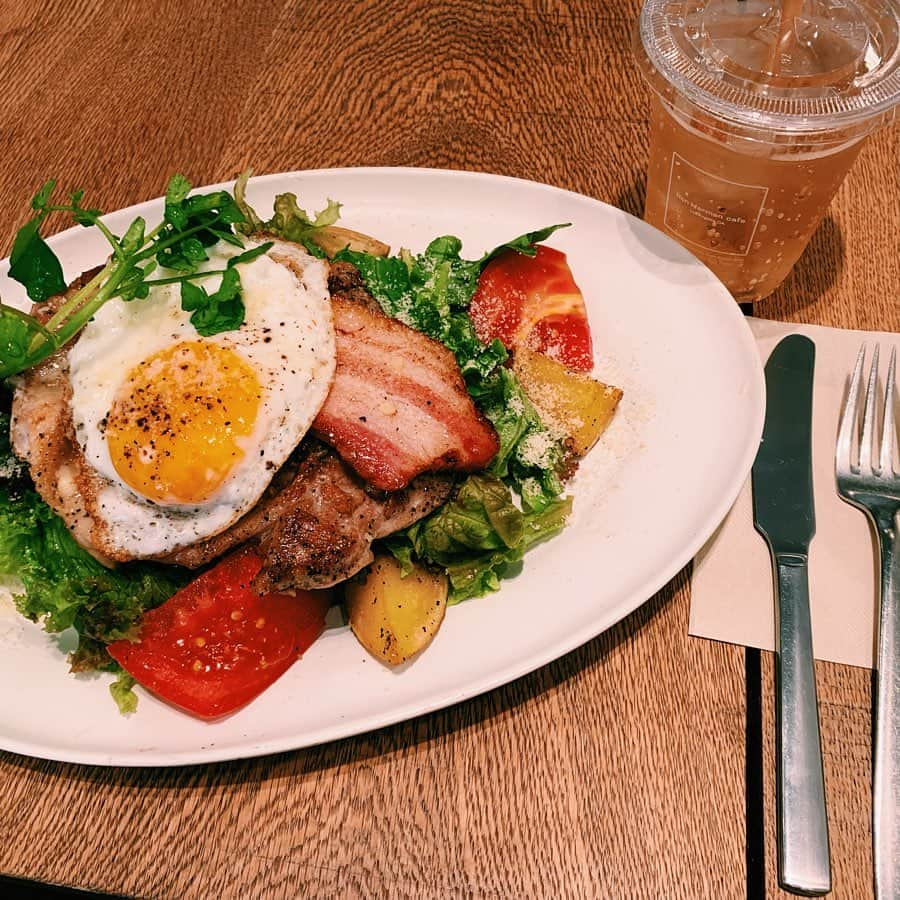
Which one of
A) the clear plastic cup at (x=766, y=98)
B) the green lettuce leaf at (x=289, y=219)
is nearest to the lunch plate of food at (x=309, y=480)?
the green lettuce leaf at (x=289, y=219)

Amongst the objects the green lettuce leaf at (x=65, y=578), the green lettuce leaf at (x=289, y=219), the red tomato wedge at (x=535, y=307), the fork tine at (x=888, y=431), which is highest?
the green lettuce leaf at (x=289, y=219)

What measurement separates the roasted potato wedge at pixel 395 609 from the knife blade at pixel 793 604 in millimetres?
803

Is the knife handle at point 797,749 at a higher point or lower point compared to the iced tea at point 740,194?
lower

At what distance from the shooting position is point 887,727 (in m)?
1.71

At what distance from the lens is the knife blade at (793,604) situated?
5.28 feet

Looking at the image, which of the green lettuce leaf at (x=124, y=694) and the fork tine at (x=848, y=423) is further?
the fork tine at (x=848, y=423)

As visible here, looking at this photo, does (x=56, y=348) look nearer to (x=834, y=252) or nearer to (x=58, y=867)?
(x=58, y=867)

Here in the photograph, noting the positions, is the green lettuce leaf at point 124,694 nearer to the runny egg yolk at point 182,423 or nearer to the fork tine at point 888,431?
the runny egg yolk at point 182,423

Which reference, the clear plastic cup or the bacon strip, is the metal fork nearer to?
the clear plastic cup

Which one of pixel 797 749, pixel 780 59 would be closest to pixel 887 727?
pixel 797 749

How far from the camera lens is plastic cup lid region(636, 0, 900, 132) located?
189 centimetres

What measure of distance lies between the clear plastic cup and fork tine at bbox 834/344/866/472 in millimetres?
422

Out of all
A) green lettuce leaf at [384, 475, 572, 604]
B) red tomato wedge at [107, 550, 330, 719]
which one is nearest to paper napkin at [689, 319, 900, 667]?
green lettuce leaf at [384, 475, 572, 604]

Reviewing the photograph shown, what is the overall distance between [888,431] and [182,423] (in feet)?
5.83
